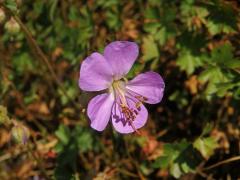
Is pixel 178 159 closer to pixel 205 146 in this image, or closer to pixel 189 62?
pixel 205 146

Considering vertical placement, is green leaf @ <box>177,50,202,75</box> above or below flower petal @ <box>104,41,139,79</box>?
below

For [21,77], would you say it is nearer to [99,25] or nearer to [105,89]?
[99,25]

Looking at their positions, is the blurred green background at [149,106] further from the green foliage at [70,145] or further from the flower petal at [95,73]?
the flower petal at [95,73]

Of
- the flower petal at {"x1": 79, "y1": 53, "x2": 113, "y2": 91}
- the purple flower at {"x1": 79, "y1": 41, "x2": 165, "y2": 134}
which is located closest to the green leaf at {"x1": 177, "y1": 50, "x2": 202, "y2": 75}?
the purple flower at {"x1": 79, "y1": 41, "x2": 165, "y2": 134}

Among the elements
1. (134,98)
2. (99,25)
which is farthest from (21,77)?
(134,98)

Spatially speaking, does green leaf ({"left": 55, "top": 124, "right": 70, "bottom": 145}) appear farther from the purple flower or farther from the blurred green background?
the purple flower

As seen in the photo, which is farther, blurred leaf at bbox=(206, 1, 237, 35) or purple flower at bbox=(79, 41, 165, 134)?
blurred leaf at bbox=(206, 1, 237, 35)

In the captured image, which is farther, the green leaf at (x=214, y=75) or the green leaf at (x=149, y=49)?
the green leaf at (x=149, y=49)

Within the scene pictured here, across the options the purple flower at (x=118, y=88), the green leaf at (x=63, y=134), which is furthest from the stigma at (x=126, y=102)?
the green leaf at (x=63, y=134)
